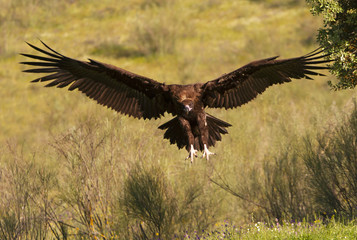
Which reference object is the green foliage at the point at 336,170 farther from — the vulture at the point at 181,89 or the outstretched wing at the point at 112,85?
the outstretched wing at the point at 112,85

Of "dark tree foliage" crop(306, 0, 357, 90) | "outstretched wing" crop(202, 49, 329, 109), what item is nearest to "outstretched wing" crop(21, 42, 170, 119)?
"outstretched wing" crop(202, 49, 329, 109)

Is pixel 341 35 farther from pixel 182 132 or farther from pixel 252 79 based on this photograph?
pixel 182 132

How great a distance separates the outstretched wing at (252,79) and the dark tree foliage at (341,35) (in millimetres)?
279

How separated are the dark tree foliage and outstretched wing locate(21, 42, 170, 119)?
9.72 ft

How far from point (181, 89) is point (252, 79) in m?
1.39

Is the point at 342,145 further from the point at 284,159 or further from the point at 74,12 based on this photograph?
the point at 74,12

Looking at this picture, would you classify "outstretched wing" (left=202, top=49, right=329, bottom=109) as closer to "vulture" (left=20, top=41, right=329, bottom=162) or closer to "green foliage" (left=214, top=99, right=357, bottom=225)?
"vulture" (left=20, top=41, right=329, bottom=162)

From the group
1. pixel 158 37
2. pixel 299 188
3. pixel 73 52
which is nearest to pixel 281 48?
pixel 158 37

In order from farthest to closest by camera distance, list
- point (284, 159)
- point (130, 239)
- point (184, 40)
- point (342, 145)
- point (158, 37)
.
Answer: point (184, 40), point (158, 37), point (284, 159), point (130, 239), point (342, 145)

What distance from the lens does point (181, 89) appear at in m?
8.39

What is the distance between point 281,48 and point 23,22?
33713 mm

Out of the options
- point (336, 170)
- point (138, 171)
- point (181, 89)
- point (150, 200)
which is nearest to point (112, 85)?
point (181, 89)

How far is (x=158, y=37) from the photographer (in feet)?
161

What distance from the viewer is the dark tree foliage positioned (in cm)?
834
